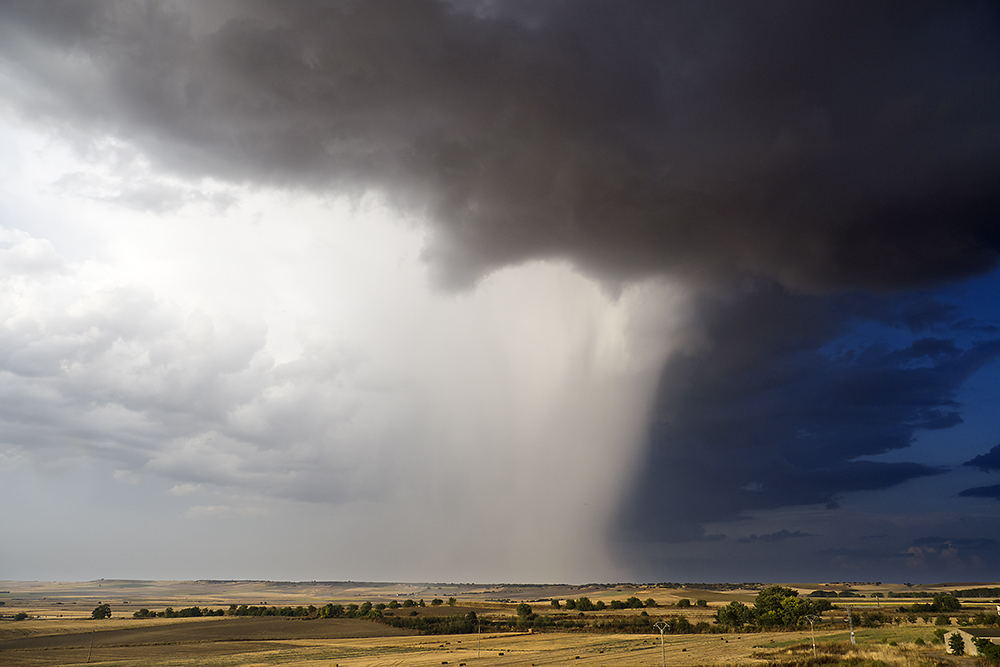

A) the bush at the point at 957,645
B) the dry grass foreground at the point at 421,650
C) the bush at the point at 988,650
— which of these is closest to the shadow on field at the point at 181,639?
the dry grass foreground at the point at 421,650

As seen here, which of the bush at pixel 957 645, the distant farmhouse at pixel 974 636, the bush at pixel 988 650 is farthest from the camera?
the bush at pixel 957 645

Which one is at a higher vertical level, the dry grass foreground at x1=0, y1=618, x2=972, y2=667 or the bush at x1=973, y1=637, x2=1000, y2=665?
the bush at x1=973, y1=637, x2=1000, y2=665

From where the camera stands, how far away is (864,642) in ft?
342

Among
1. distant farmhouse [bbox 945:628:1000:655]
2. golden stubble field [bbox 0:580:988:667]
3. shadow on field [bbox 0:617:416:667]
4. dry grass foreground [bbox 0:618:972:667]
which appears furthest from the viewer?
shadow on field [bbox 0:617:416:667]

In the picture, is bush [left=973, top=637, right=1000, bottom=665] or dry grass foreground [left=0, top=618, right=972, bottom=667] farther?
dry grass foreground [left=0, top=618, right=972, bottom=667]

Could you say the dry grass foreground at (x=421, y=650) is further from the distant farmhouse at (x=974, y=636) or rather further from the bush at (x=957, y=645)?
the distant farmhouse at (x=974, y=636)

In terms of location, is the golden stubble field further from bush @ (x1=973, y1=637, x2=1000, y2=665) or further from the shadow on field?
bush @ (x1=973, y1=637, x2=1000, y2=665)

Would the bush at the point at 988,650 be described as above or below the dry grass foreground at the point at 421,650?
above

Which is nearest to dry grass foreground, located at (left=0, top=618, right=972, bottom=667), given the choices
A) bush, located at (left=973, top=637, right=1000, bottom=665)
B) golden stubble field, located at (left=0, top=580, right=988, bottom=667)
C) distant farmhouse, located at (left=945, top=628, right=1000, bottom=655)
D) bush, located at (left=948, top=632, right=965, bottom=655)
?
golden stubble field, located at (left=0, top=580, right=988, bottom=667)

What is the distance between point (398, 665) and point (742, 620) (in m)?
109

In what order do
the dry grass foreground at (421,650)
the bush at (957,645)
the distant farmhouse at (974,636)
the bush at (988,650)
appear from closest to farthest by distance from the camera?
the bush at (988,650)
the distant farmhouse at (974,636)
the bush at (957,645)
the dry grass foreground at (421,650)

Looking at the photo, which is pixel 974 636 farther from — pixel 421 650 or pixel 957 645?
pixel 421 650

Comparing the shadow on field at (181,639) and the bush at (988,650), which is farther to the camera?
the shadow on field at (181,639)

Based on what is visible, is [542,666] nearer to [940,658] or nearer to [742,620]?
[940,658]
